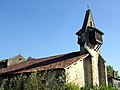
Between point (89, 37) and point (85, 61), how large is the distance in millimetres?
4198

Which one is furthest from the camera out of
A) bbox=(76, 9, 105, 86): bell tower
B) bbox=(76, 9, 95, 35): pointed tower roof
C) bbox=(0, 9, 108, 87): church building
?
bbox=(76, 9, 95, 35): pointed tower roof

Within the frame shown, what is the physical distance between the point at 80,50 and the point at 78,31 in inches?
127

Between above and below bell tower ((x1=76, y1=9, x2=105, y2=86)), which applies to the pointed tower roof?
above

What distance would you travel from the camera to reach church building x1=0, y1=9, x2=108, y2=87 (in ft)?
111

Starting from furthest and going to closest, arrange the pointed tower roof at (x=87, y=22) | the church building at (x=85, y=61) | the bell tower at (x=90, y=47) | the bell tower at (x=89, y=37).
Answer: the pointed tower roof at (x=87, y=22), the bell tower at (x=89, y=37), the bell tower at (x=90, y=47), the church building at (x=85, y=61)

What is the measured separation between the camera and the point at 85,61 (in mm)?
36344

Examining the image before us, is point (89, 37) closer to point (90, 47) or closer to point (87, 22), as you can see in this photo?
point (90, 47)

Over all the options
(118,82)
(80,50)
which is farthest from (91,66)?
(118,82)

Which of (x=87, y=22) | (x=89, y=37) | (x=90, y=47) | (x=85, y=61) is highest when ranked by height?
(x=87, y=22)

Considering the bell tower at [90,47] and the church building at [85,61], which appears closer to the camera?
the church building at [85,61]

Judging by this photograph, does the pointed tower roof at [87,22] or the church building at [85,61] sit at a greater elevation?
the pointed tower roof at [87,22]

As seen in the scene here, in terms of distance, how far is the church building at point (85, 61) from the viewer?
33.8 meters

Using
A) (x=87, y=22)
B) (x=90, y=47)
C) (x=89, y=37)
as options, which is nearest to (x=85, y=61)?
(x=90, y=47)

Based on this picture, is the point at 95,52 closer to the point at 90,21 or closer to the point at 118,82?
the point at 90,21
